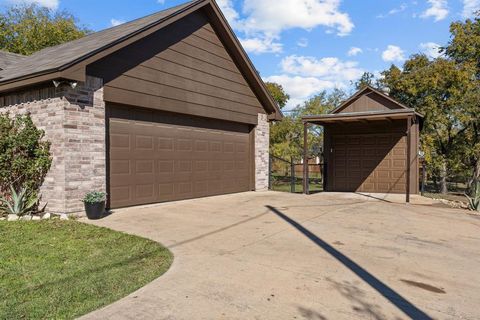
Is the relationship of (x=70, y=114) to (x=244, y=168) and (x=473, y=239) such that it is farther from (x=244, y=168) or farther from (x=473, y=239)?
(x=473, y=239)

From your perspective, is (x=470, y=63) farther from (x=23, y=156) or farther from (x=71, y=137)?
(x=23, y=156)

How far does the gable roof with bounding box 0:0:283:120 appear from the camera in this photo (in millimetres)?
7098

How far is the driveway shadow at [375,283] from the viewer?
3277mm

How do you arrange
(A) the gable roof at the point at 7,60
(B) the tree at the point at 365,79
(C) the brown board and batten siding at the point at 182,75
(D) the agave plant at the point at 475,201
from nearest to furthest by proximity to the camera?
(C) the brown board and batten siding at the point at 182,75, (D) the agave plant at the point at 475,201, (A) the gable roof at the point at 7,60, (B) the tree at the point at 365,79

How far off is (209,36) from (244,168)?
184 inches

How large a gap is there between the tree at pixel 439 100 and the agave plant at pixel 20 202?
736 inches

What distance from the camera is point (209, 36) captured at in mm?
11398

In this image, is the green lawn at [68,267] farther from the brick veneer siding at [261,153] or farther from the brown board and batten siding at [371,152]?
the brown board and batten siding at [371,152]

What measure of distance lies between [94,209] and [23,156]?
6.41 feet

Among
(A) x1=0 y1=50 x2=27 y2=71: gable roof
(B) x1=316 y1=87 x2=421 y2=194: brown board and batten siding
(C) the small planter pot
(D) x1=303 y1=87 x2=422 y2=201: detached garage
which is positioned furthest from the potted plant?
(B) x1=316 y1=87 x2=421 y2=194: brown board and batten siding

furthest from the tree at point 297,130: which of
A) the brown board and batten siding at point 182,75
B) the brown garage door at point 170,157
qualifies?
the brown garage door at point 170,157

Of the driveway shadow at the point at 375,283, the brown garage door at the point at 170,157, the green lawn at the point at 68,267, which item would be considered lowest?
the driveway shadow at the point at 375,283

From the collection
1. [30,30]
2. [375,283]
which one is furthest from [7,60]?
[30,30]

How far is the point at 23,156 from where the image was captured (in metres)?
7.59
